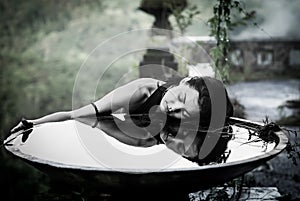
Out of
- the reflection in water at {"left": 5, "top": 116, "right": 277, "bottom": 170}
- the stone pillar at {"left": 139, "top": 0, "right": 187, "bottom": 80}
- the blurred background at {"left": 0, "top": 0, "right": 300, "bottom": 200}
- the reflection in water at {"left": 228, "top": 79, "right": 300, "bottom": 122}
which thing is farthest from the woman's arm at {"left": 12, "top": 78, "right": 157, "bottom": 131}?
the reflection in water at {"left": 228, "top": 79, "right": 300, "bottom": 122}

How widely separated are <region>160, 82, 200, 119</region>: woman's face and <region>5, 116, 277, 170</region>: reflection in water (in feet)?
0.23

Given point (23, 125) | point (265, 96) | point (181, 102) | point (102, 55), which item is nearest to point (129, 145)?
point (181, 102)

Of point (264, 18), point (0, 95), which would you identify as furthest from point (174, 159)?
point (264, 18)

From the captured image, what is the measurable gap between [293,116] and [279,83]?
1.91m

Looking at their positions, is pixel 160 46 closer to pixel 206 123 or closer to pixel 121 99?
A: pixel 121 99

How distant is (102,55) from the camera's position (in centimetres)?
712

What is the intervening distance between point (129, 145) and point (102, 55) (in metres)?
5.81

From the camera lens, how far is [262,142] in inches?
57.2

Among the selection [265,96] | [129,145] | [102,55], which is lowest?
[265,96]

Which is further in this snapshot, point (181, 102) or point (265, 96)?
point (265, 96)

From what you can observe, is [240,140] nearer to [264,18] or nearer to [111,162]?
[111,162]

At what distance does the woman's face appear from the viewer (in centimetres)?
143

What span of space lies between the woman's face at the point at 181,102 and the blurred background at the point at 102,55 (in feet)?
6.92

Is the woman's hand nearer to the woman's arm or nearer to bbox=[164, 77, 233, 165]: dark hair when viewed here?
the woman's arm
